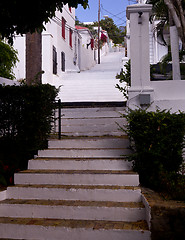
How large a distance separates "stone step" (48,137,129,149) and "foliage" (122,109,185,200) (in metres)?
1.09

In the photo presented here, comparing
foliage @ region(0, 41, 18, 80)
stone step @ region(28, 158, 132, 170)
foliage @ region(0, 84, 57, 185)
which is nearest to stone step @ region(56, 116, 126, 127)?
foliage @ region(0, 84, 57, 185)

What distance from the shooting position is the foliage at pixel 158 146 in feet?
15.5

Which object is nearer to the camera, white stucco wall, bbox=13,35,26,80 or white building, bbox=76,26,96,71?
white stucco wall, bbox=13,35,26,80

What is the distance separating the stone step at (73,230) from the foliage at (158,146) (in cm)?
98

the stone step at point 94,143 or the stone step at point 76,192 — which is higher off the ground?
the stone step at point 94,143

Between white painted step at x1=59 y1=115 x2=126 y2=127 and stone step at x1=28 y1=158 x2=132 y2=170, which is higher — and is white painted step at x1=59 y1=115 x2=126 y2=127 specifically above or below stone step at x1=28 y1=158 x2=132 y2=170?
above

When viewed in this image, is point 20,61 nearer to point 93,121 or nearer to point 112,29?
point 93,121

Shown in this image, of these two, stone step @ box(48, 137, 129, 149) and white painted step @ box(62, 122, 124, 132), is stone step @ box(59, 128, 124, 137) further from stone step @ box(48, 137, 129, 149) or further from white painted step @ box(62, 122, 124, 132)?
stone step @ box(48, 137, 129, 149)

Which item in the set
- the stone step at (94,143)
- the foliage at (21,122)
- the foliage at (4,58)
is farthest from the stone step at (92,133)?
the foliage at (4,58)

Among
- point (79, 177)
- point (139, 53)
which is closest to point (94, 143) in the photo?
point (79, 177)

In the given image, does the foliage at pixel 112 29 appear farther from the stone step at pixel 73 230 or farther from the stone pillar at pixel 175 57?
the stone step at pixel 73 230

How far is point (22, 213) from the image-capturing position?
4449 millimetres

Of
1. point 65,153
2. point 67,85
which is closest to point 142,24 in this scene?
point 65,153

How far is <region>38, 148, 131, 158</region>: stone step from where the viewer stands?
5.71 meters
